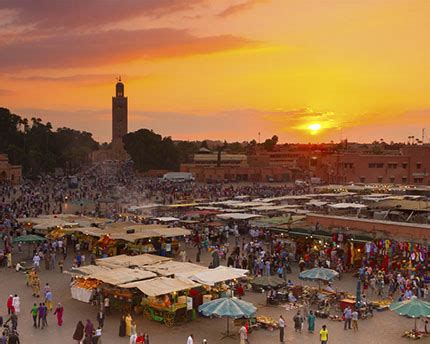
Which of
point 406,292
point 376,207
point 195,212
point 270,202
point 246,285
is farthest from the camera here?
point 270,202

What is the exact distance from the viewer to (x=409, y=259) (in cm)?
2366

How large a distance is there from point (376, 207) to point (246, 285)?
1289 centimetres

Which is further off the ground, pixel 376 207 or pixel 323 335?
pixel 376 207

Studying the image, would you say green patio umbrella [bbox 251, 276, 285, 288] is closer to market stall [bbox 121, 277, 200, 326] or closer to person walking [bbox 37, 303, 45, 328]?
market stall [bbox 121, 277, 200, 326]

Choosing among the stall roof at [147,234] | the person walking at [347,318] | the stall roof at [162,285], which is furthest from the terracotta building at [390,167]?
the stall roof at [162,285]

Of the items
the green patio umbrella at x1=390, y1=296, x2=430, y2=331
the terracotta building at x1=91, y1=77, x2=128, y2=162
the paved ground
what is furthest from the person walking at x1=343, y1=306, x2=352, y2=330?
the terracotta building at x1=91, y1=77, x2=128, y2=162

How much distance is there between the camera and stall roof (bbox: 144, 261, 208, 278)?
61.7ft

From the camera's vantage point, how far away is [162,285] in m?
17.2

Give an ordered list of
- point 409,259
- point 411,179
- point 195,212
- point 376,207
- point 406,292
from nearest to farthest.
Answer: point 406,292
point 409,259
point 376,207
point 195,212
point 411,179

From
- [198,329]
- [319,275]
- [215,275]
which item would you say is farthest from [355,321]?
[198,329]

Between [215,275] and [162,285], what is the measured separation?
2.00 meters

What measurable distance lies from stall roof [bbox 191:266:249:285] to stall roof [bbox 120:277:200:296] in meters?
0.28

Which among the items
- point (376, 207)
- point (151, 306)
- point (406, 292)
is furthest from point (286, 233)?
point (151, 306)

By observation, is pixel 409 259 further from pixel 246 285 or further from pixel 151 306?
pixel 151 306
